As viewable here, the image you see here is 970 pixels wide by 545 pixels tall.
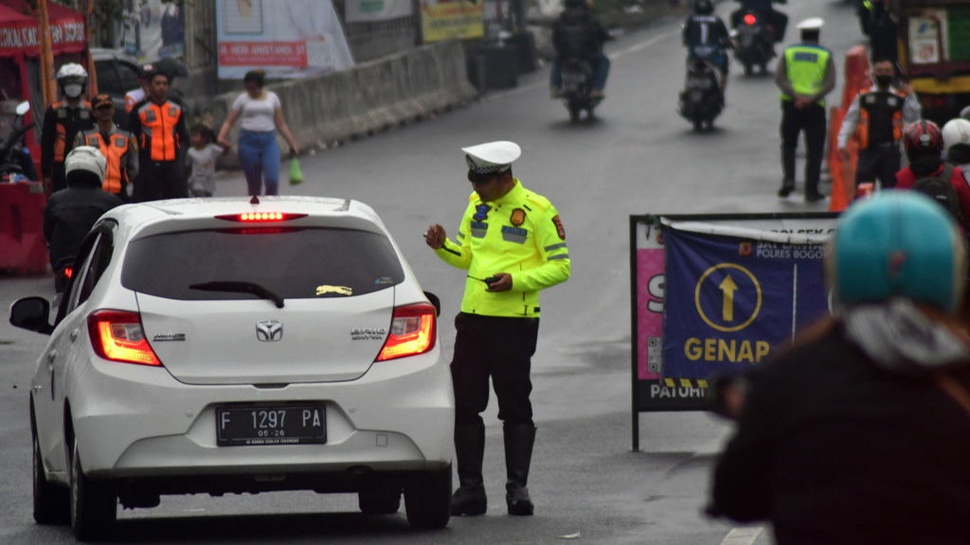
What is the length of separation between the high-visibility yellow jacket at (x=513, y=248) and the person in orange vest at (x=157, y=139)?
862 cm

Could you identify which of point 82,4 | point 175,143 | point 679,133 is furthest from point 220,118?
point 175,143

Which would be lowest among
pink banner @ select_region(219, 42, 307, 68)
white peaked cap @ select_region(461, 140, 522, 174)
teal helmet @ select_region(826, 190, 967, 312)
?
pink banner @ select_region(219, 42, 307, 68)

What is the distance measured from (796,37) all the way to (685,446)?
101 feet

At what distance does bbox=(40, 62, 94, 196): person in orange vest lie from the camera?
1741 cm

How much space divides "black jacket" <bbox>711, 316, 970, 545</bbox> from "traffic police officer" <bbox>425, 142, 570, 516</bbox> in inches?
236

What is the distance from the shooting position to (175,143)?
1784 cm

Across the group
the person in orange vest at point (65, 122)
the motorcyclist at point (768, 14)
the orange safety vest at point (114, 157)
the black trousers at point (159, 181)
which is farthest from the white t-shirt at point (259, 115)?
the motorcyclist at point (768, 14)

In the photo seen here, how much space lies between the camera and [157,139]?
1781cm

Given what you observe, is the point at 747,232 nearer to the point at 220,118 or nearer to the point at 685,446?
the point at 685,446

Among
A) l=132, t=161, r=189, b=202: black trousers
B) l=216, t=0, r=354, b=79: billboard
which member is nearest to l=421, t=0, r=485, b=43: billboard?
l=216, t=0, r=354, b=79: billboard

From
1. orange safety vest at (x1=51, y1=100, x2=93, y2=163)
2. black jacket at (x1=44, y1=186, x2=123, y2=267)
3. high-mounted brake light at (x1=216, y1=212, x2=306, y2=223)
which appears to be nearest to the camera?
high-mounted brake light at (x1=216, y1=212, x2=306, y2=223)

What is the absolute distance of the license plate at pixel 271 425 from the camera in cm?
820

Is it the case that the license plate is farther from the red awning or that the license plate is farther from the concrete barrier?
the concrete barrier

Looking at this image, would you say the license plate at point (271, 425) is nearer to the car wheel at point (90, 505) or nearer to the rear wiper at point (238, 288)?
the rear wiper at point (238, 288)
